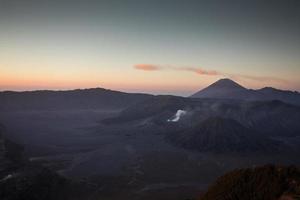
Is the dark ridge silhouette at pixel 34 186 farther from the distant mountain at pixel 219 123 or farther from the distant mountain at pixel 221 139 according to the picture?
the distant mountain at pixel 219 123

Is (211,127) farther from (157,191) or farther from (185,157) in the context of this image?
(157,191)

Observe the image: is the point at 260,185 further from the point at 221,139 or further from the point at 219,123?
the point at 219,123

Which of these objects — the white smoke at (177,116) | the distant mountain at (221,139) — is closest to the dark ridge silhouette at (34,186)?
the distant mountain at (221,139)

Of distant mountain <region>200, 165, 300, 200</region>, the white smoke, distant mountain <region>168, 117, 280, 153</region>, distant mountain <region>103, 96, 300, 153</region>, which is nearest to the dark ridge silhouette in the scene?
distant mountain <region>200, 165, 300, 200</region>

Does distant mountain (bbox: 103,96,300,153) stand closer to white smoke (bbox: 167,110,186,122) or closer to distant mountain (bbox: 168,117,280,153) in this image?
distant mountain (bbox: 168,117,280,153)

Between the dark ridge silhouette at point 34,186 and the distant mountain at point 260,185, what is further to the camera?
the dark ridge silhouette at point 34,186

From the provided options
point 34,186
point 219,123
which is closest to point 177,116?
point 219,123

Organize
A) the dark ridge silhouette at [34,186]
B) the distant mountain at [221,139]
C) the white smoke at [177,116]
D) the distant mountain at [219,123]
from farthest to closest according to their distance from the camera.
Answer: the white smoke at [177,116] < the distant mountain at [219,123] < the distant mountain at [221,139] < the dark ridge silhouette at [34,186]
